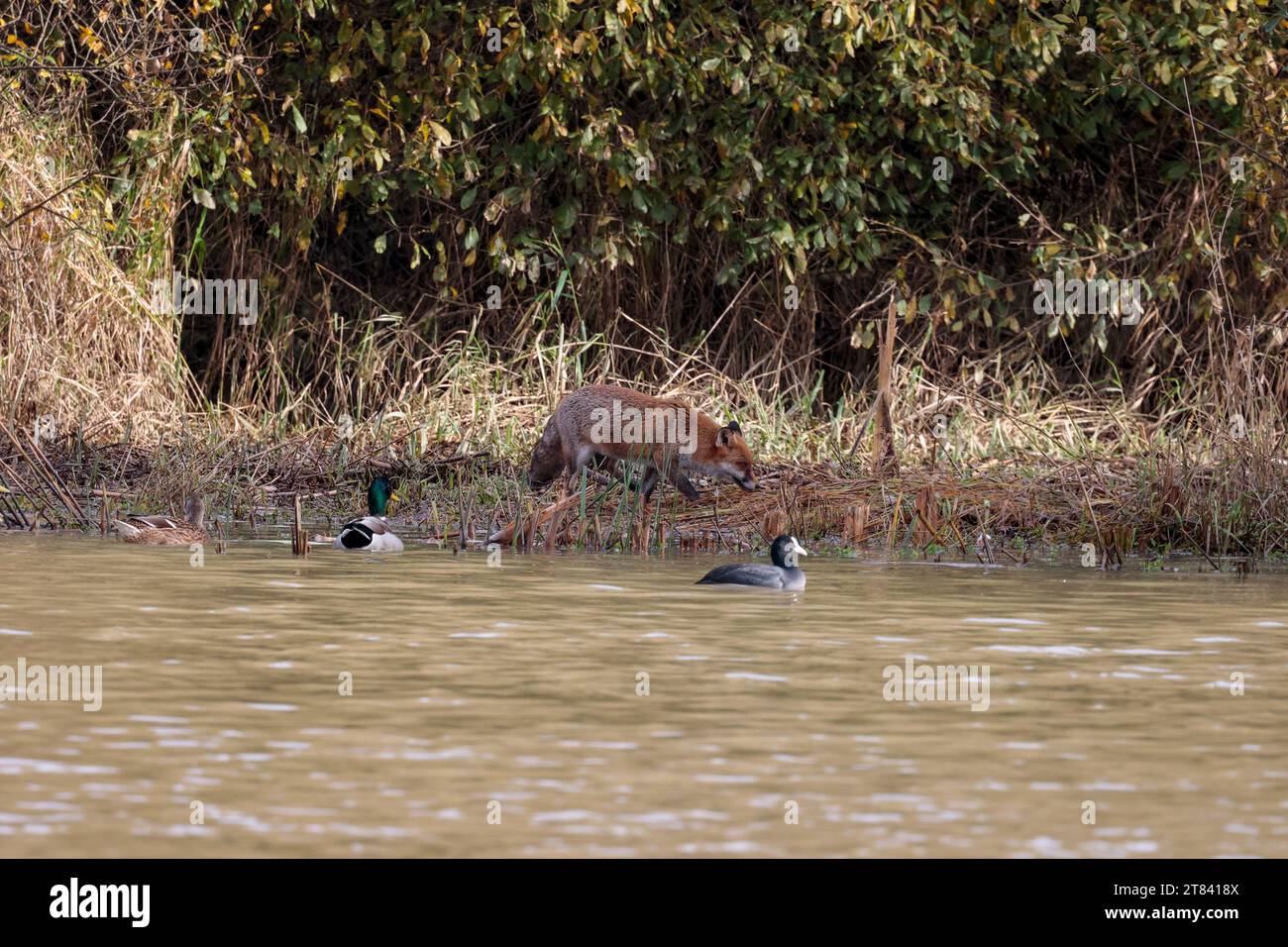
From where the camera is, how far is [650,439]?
45.3 ft

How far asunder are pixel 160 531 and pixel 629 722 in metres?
6.40

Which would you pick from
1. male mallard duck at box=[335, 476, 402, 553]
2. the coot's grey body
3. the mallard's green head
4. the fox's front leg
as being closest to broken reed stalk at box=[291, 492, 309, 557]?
male mallard duck at box=[335, 476, 402, 553]

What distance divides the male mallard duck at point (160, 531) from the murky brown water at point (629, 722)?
1803 mm

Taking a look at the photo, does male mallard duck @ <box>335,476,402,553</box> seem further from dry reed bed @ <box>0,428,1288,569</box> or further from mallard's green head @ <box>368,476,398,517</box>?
mallard's green head @ <box>368,476,398,517</box>

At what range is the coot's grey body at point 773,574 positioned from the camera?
33.2ft

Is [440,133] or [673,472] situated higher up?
[440,133]

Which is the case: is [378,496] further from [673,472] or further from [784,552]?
[784,552]

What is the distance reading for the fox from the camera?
13.8 meters

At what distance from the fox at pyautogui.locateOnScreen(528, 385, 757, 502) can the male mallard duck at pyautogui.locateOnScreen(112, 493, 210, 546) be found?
270cm

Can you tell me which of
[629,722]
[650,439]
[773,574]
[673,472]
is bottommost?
[629,722]

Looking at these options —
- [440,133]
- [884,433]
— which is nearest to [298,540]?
[884,433]

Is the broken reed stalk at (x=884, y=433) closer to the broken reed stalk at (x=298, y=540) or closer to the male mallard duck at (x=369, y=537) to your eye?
the male mallard duck at (x=369, y=537)

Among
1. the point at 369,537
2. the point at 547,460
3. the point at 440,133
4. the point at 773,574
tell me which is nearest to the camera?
the point at 773,574
